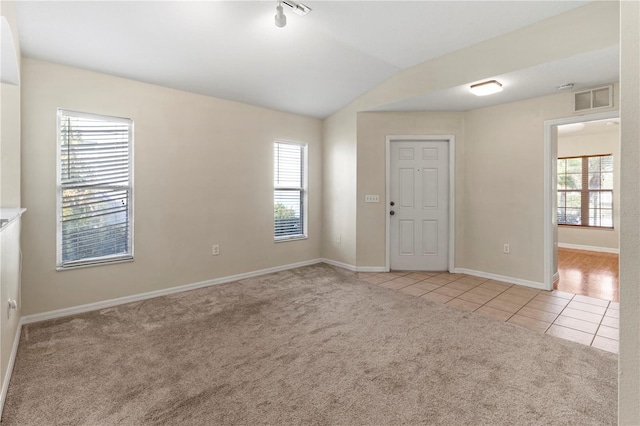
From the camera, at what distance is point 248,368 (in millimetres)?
2092

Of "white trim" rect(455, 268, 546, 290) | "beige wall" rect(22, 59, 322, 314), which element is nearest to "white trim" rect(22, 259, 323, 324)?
"beige wall" rect(22, 59, 322, 314)

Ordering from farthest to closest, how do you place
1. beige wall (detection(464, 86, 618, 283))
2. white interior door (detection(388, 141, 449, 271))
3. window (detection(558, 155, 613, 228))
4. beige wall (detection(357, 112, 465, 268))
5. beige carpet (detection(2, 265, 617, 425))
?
window (detection(558, 155, 613, 228)) < white interior door (detection(388, 141, 449, 271)) < beige wall (detection(357, 112, 465, 268)) < beige wall (detection(464, 86, 618, 283)) < beige carpet (detection(2, 265, 617, 425))

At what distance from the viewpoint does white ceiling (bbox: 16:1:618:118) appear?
2.55m

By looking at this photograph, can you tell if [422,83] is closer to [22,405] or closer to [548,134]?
[548,134]

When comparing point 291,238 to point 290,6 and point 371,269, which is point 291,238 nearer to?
point 371,269

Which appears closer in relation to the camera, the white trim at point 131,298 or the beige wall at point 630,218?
the beige wall at point 630,218

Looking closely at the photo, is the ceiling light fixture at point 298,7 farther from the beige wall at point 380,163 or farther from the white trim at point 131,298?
the white trim at point 131,298

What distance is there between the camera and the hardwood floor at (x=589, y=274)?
3.75 metres

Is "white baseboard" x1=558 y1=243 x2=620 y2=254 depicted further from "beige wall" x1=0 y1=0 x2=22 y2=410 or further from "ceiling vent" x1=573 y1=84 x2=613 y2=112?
"beige wall" x1=0 y1=0 x2=22 y2=410

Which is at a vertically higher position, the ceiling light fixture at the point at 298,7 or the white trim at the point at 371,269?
the ceiling light fixture at the point at 298,7

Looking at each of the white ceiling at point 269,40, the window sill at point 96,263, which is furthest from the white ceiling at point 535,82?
the window sill at point 96,263

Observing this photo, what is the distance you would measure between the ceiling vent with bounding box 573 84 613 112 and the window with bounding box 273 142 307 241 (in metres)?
3.54

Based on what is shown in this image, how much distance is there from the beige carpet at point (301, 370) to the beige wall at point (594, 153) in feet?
17.6

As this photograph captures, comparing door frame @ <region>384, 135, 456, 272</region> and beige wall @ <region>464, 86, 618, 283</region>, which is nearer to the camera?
beige wall @ <region>464, 86, 618, 283</region>
